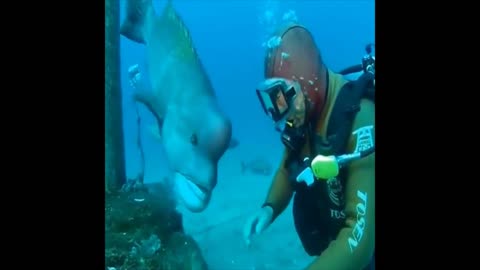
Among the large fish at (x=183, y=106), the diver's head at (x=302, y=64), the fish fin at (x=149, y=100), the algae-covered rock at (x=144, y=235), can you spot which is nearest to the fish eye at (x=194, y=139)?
the large fish at (x=183, y=106)

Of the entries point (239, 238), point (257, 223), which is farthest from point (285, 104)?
point (239, 238)

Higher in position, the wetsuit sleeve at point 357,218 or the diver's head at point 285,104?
the diver's head at point 285,104

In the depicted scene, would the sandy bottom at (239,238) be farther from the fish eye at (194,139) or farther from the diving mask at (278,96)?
the diving mask at (278,96)

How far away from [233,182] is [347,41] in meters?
71.5

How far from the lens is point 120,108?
4.07m

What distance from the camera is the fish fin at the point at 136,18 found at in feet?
9.37

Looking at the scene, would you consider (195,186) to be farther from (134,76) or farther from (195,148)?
(134,76)

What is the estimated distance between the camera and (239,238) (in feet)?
18.7

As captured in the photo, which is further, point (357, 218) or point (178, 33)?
point (178, 33)

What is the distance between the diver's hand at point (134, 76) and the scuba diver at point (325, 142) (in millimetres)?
849

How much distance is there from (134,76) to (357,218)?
1659 millimetres

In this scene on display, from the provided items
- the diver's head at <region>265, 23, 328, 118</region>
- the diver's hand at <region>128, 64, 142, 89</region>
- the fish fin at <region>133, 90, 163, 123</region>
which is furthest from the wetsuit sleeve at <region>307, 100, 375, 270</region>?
the diver's hand at <region>128, 64, 142, 89</region>

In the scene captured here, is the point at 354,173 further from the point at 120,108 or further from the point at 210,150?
the point at 120,108
